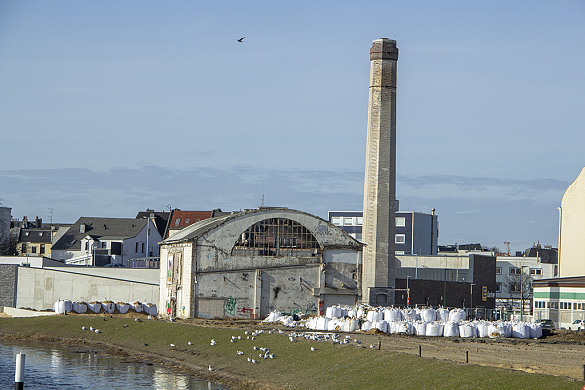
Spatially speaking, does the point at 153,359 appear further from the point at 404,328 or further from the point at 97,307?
the point at 97,307

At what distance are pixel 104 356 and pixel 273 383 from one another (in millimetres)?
17040

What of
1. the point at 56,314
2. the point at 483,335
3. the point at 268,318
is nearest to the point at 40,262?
the point at 56,314

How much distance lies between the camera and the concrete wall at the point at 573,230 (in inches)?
2768

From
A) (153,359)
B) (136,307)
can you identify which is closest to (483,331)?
(153,359)

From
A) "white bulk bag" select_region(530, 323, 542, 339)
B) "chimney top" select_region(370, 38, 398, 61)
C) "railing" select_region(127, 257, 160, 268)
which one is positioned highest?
"chimney top" select_region(370, 38, 398, 61)

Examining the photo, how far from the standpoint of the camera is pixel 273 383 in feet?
104

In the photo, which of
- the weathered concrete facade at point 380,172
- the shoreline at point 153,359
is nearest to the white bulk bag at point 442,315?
the weathered concrete facade at point 380,172

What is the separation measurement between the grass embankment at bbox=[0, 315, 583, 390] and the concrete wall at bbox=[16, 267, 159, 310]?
16.0 m

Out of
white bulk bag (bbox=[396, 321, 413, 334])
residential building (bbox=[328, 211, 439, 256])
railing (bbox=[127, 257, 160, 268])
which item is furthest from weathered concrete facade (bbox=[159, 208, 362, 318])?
residential building (bbox=[328, 211, 439, 256])

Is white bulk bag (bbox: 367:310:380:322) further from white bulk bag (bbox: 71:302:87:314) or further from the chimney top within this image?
white bulk bag (bbox: 71:302:87:314)

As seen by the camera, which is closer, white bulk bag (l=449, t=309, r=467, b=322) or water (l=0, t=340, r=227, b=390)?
water (l=0, t=340, r=227, b=390)

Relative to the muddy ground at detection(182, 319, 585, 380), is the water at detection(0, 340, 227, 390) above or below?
below

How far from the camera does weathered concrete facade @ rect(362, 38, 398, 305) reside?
63688 millimetres

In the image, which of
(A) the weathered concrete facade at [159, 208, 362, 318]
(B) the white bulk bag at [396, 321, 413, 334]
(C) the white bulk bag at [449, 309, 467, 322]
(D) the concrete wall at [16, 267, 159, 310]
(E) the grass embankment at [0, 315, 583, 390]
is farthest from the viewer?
(D) the concrete wall at [16, 267, 159, 310]
